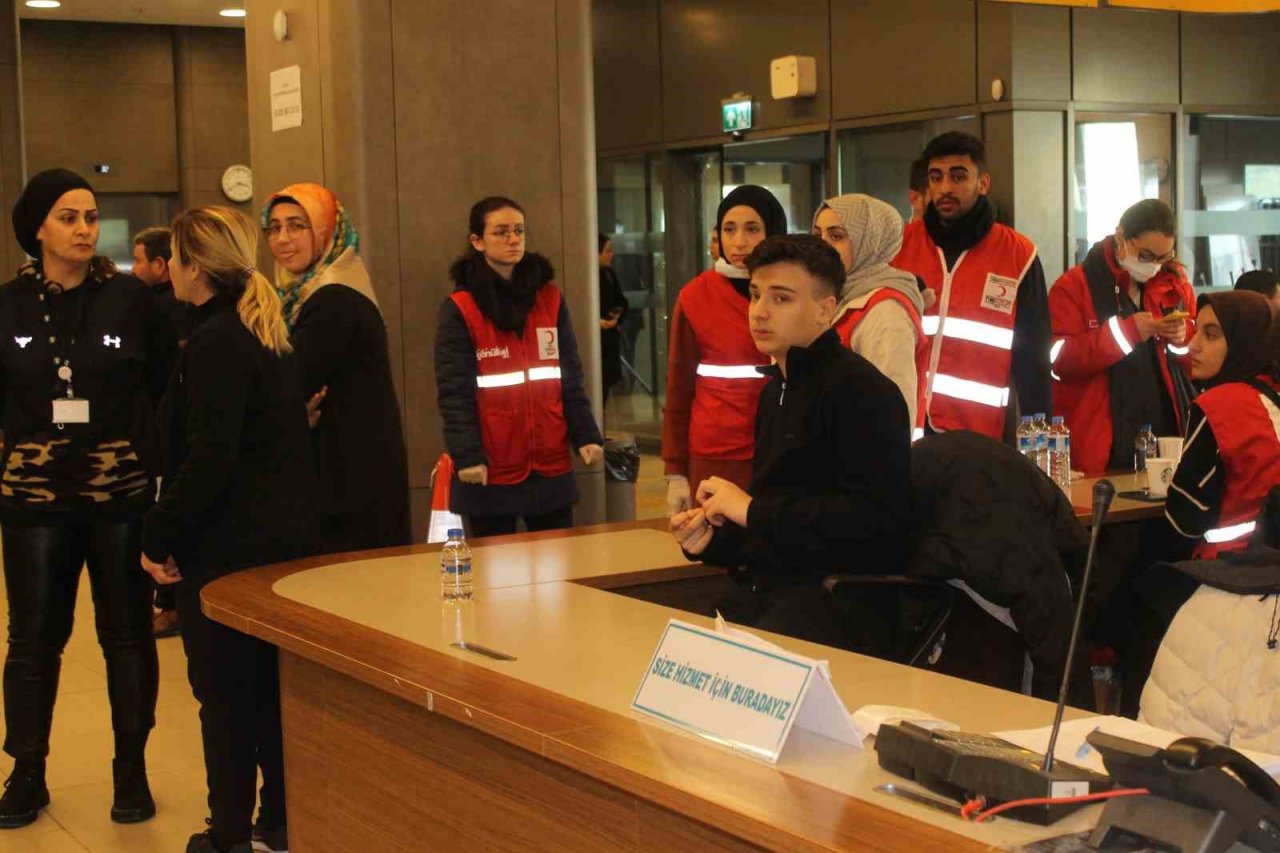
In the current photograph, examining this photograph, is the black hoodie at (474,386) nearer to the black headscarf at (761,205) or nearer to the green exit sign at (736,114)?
the black headscarf at (761,205)

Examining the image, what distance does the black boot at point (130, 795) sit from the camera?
4258mm

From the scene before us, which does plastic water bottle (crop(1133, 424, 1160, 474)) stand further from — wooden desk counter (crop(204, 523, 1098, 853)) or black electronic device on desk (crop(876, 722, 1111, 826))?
black electronic device on desk (crop(876, 722, 1111, 826))

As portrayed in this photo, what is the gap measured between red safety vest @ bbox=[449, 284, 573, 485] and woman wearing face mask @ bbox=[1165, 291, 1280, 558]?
200 cm

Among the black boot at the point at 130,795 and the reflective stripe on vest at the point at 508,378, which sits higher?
the reflective stripe on vest at the point at 508,378

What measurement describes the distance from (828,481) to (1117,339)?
2.49 m

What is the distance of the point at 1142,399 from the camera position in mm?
5398

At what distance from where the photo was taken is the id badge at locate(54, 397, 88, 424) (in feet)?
13.4

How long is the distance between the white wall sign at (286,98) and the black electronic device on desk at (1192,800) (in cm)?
483

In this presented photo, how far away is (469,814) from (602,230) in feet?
32.1

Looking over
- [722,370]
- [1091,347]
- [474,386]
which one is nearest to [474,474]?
[474,386]

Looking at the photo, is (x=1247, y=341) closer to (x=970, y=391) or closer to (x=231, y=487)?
(x=970, y=391)

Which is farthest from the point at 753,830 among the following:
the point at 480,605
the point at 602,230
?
the point at 602,230

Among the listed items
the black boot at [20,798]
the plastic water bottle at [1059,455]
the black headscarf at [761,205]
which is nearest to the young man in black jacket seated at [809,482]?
the black headscarf at [761,205]

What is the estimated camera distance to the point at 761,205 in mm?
4570
